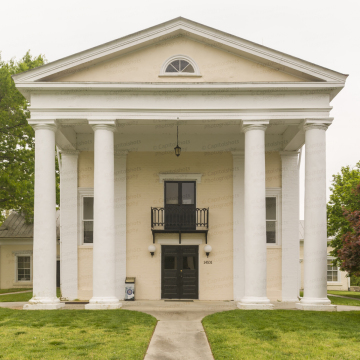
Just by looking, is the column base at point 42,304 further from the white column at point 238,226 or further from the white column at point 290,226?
the white column at point 290,226

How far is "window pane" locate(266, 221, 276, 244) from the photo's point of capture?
21184 millimetres

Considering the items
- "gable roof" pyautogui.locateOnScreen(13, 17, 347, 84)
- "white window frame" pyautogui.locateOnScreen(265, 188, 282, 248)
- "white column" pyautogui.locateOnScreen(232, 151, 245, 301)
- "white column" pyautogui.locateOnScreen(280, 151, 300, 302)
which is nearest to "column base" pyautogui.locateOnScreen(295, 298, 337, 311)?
"white column" pyautogui.locateOnScreen(280, 151, 300, 302)

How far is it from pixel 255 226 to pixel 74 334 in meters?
7.51

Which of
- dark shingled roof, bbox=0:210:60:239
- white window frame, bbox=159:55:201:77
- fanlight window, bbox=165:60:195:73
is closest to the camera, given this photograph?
white window frame, bbox=159:55:201:77

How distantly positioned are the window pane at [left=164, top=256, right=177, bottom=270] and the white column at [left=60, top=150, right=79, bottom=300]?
3.80 meters

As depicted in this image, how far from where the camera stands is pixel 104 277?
53.9ft

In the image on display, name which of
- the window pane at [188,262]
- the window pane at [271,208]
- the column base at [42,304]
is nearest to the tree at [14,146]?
the window pane at [188,262]

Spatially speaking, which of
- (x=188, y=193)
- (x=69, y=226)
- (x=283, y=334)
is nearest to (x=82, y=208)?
(x=69, y=226)

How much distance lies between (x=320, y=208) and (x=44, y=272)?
967cm

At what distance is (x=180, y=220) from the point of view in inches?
819

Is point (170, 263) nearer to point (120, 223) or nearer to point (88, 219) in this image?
point (120, 223)

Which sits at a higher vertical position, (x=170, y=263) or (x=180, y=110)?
(x=180, y=110)

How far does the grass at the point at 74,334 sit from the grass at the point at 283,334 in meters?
1.78

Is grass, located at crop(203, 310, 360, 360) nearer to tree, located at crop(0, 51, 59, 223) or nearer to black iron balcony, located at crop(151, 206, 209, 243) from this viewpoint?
black iron balcony, located at crop(151, 206, 209, 243)
